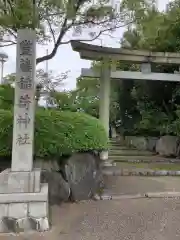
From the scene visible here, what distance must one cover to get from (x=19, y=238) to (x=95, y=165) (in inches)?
88.2

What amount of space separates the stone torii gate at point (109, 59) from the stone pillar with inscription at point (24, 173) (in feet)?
13.6

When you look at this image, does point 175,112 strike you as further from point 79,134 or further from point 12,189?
point 12,189

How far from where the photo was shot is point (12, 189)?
14.7 ft

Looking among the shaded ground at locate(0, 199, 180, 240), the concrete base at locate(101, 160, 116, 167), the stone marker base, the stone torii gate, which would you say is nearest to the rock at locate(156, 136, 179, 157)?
the stone torii gate

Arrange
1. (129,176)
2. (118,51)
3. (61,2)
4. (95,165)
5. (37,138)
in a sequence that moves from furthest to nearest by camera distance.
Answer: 1. (118,51)
2. (129,176)
3. (61,2)
4. (95,165)
5. (37,138)

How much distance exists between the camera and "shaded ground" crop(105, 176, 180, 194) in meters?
6.23

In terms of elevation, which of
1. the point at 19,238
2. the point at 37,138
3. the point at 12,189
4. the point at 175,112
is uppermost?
the point at 175,112

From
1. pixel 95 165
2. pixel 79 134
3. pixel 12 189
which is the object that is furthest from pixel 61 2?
pixel 12 189

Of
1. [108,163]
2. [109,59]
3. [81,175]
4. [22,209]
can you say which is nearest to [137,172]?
[108,163]

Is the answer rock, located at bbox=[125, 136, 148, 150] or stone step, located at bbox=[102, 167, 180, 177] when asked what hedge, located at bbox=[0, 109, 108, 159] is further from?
rock, located at bbox=[125, 136, 148, 150]

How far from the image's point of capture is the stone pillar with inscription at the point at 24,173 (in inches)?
168

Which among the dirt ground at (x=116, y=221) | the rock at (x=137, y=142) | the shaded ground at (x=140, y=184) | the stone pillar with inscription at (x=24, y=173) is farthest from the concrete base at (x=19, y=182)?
the rock at (x=137, y=142)

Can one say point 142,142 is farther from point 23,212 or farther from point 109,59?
point 23,212

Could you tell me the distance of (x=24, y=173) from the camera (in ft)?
14.9
